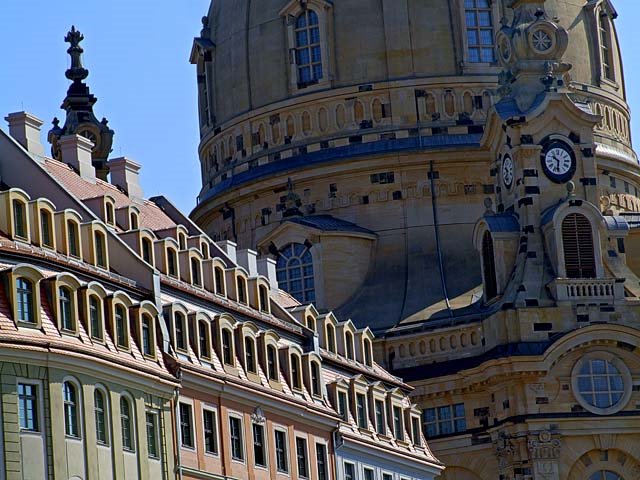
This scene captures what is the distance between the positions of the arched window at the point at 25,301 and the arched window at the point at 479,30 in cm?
5792

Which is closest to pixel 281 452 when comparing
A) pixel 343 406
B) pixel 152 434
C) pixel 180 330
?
pixel 180 330

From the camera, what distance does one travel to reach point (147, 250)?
2751 inches

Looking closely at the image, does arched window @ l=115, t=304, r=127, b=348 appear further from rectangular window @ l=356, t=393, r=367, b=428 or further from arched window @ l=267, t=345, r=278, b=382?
rectangular window @ l=356, t=393, r=367, b=428

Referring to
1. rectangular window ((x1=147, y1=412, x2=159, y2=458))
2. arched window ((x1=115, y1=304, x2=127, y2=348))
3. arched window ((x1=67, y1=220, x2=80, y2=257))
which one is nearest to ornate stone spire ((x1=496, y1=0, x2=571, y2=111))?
arched window ((x1=67, y1=220, x2=80, y2=257))

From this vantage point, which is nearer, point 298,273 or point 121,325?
point 121,325

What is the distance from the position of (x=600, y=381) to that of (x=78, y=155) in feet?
108

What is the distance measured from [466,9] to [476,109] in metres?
4.78

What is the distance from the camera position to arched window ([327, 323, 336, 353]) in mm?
81625

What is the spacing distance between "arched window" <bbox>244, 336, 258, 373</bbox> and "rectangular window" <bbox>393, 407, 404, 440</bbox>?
12.6 metres

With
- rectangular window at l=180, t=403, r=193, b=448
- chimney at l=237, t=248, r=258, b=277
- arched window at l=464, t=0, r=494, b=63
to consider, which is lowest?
rectangular window at l=180, t=403, r=193, b=448

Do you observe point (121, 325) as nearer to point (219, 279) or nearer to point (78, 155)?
point (219, 279)

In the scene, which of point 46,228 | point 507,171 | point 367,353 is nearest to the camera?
point 46,228

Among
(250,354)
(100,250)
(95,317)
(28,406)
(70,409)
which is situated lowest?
(28,406)

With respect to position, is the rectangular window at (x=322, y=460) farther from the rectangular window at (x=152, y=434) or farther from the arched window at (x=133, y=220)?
the rectangular window at (x=152, y=434)
